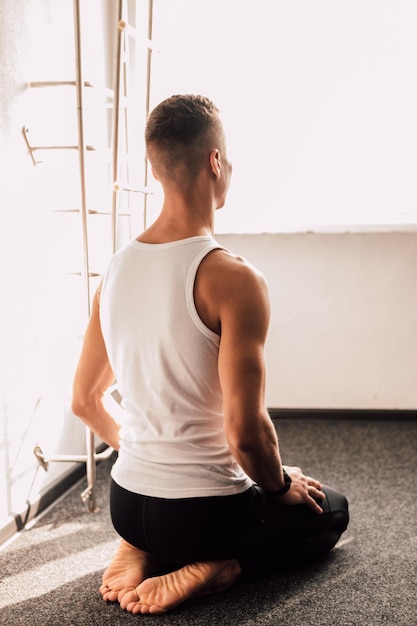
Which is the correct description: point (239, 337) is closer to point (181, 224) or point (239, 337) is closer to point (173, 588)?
point (181, 224)

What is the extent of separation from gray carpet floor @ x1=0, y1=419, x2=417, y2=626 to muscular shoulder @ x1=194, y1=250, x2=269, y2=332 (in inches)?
26.2

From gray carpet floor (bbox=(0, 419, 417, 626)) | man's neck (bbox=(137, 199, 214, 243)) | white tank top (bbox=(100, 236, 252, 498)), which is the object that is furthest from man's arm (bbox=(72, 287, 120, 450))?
gray carpet floor (bbox=(0, 419, 417, 626))

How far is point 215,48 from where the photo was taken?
9.49 ft

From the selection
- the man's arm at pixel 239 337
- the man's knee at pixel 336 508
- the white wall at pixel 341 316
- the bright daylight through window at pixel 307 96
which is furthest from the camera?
the white wall at pixel 341 316

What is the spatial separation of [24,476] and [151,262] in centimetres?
93

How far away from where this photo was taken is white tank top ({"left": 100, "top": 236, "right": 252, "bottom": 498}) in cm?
147

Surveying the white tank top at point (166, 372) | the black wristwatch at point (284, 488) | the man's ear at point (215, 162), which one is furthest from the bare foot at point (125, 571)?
the man's ear at point (215, 162)

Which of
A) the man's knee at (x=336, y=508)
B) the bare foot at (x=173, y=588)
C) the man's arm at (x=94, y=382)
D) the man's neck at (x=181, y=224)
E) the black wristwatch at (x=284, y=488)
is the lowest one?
the bare foot at (x=173, y=588)

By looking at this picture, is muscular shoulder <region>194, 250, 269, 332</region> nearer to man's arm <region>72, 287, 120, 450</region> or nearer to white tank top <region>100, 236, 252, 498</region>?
white tank top <region>100, 236, 252, 498</region>

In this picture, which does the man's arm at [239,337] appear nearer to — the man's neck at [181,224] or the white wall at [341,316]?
the man's neck at [181,224]

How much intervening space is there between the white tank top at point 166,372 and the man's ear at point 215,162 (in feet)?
0.47

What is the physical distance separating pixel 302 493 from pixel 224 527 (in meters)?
0.23

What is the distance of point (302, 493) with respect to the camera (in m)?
1.69

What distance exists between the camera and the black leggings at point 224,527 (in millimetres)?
1543
